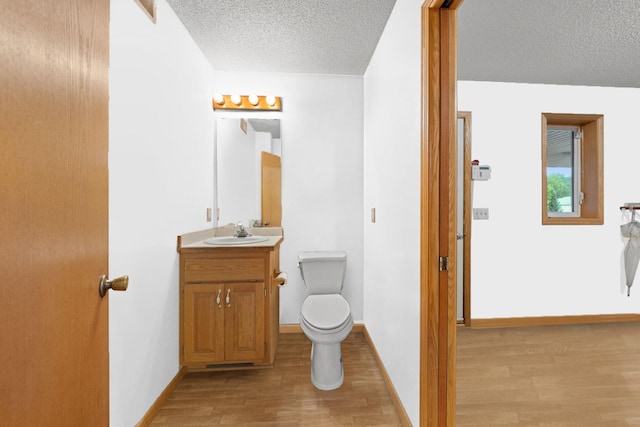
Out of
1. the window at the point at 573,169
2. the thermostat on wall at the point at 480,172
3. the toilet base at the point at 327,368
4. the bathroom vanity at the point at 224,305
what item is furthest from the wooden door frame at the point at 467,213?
the bathroom vanity at the point at 224,305

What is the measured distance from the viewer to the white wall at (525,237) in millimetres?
2707

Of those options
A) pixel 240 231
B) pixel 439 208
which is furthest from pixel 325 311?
pixel 439 208

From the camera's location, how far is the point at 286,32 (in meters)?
1.99

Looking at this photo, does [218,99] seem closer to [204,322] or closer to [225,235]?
[225,235]

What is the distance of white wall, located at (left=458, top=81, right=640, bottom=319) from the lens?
2.71m

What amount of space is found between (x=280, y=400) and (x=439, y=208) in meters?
1.46

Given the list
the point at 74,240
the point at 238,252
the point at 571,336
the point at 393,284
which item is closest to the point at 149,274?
the point at 238,252

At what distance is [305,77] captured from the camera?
8.63 feet

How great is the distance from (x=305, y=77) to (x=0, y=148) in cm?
247

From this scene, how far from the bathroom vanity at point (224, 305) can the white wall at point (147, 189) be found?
3.6 inches

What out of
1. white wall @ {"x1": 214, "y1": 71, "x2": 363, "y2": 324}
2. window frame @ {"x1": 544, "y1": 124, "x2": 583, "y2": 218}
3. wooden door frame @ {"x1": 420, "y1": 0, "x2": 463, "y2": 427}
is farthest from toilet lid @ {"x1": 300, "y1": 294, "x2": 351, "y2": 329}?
window frame @ {"x1": 544, "y1": 124, "x2": 583, "y2": 218}

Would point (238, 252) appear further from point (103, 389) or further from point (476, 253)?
point (476, 253)

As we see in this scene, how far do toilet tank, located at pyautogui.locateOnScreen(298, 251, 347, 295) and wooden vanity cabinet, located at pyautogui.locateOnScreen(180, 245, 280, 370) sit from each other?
0.50m

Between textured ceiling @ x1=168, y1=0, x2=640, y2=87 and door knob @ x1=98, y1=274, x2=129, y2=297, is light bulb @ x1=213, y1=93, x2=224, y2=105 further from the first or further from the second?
door knob @ x1=98, y1=274, x2=129, y2=297
